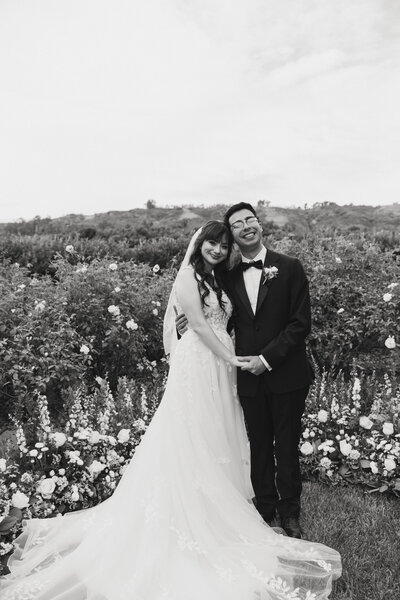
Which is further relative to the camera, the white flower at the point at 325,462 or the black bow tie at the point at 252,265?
the white flower at the point at 325,462

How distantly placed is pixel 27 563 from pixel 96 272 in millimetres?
3474

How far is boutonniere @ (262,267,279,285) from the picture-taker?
360 cm

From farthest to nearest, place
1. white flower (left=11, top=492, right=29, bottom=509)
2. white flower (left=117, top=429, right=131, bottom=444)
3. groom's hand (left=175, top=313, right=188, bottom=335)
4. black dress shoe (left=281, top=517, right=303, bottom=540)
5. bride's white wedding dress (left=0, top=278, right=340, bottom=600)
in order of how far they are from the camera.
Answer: white flower (left=117, top=429, right=131, bottom=444) < groom's hand (left=175, top=313, right=188, bottom=335) < black dress shoe (left=281, top=517, right=303, bottom=540) < white flower (left=11, top=492, right=29, bottom=509) < bride's white wedding dress (left=0, top=278, right=340, bottom=600)

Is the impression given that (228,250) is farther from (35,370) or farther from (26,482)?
(35,370)

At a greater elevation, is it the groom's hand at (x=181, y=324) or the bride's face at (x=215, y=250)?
the bride's face at (x=215, y=250)

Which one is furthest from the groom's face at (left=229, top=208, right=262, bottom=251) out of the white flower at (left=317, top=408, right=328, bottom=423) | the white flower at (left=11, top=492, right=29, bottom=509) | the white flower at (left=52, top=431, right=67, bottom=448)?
the white flower at (left=11, top=492, right=29, bottom=509)

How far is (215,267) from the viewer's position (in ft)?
12.4

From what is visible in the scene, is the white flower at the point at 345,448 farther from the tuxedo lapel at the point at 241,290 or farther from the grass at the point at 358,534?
the tuxedo lapel at the point at 241,290

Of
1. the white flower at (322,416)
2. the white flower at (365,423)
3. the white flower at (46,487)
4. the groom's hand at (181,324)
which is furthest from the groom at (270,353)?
the white flower at (46,487)

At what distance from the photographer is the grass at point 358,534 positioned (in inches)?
119

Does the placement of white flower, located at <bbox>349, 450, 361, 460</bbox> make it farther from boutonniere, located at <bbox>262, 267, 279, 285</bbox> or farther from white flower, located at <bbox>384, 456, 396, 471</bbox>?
boutonniere, located at <bbox>262, 267, 279, 285</bbox>

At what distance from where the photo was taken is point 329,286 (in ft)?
19.9

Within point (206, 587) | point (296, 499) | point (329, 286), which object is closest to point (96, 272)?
point (329, 286)

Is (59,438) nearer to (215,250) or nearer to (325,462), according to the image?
(215,250)
